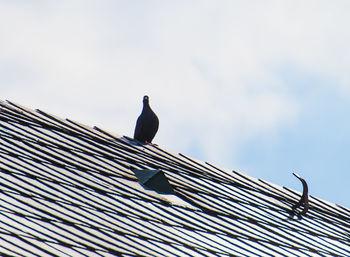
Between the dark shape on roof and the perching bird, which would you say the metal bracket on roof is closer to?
the perching bird

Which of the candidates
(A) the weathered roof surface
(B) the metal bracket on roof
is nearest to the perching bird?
(A) the weathered roof surface

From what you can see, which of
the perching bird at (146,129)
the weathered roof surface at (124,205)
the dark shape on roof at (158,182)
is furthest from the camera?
the perching bird at (146,129)

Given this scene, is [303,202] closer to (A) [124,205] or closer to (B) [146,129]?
(B) [146,129]

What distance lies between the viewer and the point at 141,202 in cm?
1426

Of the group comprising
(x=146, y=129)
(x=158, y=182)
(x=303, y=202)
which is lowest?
(x=158, y=182)

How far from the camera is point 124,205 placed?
13633 millimetres

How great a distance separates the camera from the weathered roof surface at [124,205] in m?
11.2

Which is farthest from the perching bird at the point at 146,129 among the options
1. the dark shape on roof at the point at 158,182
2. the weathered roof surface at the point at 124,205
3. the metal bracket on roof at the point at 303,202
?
the dark shape on roof at the point at 158,182

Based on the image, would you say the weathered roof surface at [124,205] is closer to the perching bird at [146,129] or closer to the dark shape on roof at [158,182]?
the dark shape on roof at [158,182]

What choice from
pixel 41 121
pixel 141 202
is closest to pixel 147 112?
pixel 41 121

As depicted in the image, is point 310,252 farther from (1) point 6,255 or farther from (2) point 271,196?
(1) point 6,255

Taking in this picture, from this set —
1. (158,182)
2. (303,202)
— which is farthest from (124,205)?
(303,202)

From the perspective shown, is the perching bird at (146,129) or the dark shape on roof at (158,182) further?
the perching bird at (146,129)

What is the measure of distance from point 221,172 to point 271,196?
4.88 ft
